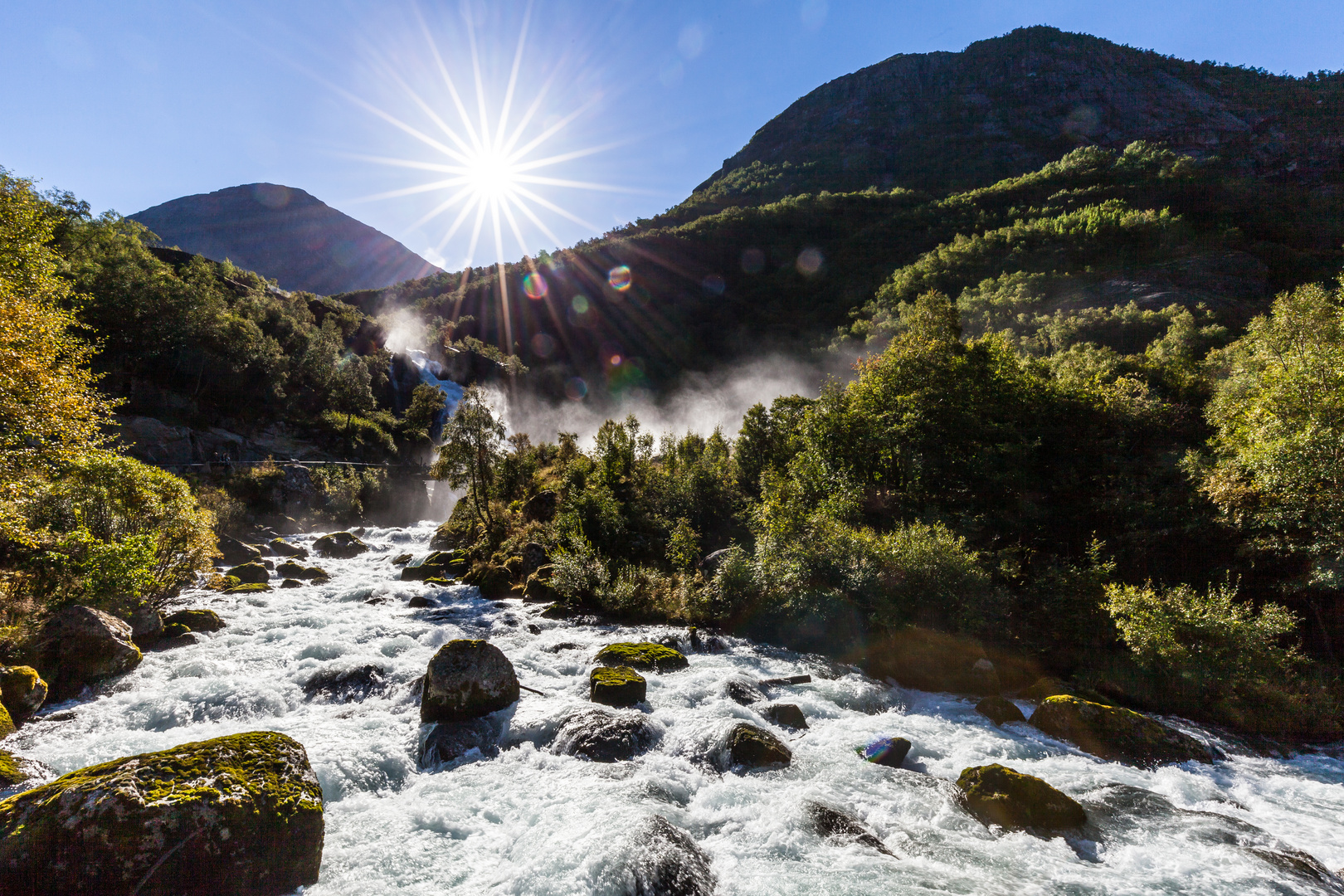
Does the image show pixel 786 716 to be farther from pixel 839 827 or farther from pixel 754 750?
pixel 839 827

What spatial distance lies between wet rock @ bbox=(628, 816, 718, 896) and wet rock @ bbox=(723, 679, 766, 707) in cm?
545

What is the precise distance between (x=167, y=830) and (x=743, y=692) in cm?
1066

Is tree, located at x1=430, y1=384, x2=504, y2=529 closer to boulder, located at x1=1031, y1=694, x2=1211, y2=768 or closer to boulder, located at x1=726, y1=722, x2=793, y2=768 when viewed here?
boulder, located at x1=726, y1=722, x2=793, y2=768

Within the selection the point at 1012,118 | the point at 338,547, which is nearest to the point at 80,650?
the point at 338,547

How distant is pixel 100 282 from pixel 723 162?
185092mm

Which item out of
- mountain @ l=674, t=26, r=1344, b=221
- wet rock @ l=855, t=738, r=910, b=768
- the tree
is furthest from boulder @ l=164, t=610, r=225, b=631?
mountain @ l=674, t=26, r=1344, b=221

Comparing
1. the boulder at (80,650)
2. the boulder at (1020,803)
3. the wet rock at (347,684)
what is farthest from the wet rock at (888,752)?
the boulder at (80,650)

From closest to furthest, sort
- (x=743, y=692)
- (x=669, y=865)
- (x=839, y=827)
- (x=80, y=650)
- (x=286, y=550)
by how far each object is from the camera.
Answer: (x=669, y=865) → (x=839, y=827) → (x=80, y=650) → (x=743, y=692) → (x=286, y=550)

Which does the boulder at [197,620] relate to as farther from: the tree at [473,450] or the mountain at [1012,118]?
the mountain at [1012,118]

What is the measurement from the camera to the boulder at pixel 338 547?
114 ft

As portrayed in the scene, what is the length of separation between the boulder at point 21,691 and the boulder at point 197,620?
6.80 metres

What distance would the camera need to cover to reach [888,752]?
9.53 m

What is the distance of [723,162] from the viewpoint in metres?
185

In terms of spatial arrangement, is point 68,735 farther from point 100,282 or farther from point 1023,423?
point 100,282
